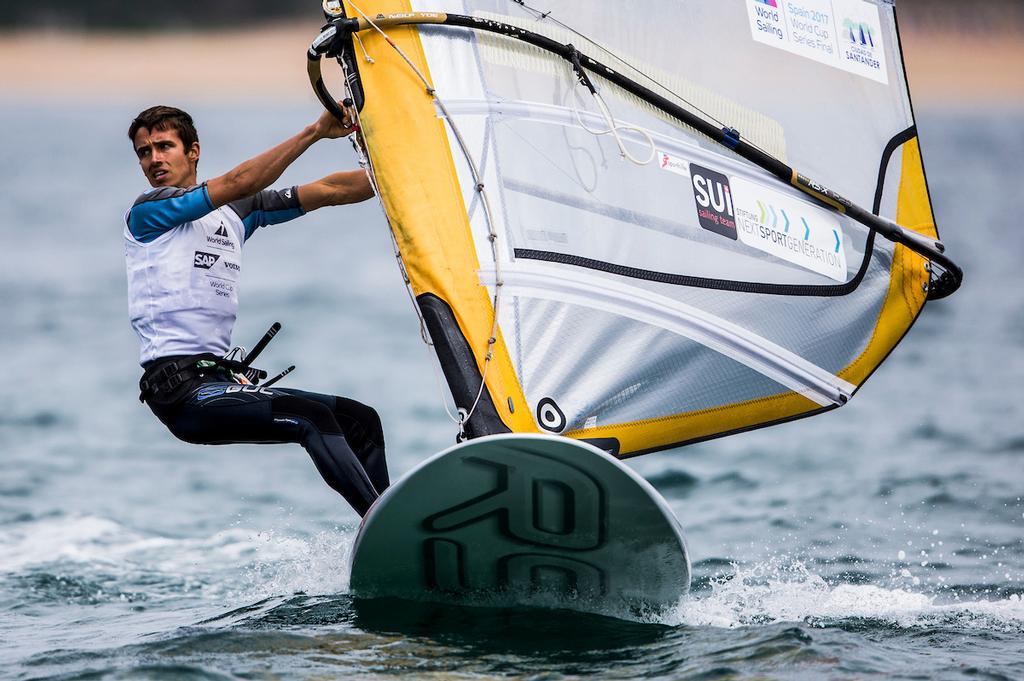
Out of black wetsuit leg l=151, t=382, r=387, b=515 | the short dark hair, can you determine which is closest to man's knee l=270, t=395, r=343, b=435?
black wetsuit leg l=151, t=382, r=387, b=515

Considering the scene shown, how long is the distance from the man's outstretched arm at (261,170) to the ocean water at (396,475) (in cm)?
162

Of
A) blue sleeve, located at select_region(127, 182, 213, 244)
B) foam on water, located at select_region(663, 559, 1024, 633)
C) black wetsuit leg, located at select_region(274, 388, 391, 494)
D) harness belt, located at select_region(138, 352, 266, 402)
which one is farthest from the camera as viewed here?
black wetsuit leg, located at select_region(274, 388, 391, 494)

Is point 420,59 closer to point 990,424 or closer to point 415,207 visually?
point 415,207

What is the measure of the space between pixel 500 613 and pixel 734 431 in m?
1.26

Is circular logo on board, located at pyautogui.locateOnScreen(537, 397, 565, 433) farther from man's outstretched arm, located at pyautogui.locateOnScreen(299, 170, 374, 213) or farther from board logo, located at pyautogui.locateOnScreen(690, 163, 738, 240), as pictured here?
man's outstretched arm, located at pyautogui.locateOnScreen(299, 170, 374, 213)

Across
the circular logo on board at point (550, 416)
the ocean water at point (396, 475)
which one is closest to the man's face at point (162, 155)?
the circular logo on board at point (550, 416)

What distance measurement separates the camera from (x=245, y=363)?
5.21 metres

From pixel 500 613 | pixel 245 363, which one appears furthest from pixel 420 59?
pixel 500 613

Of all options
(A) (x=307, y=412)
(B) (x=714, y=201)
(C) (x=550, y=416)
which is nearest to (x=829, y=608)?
(C) (x=550, y=416)

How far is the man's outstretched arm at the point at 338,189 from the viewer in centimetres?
529

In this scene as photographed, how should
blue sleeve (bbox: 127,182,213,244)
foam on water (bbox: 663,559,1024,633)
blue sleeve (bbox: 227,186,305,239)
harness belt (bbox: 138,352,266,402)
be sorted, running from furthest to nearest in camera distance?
blue sleeve (bbox: 227,186,305,239), foam on water (bbox: 663,559,1024,633), harness belt (bbox: 138,352,266,402), blue sleeve (bbox: 127,182,213,244)

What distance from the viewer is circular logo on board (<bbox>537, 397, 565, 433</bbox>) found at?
490 cm

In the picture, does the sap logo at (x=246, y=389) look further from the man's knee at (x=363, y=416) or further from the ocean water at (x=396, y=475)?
the ocean water at (x=396, y=475)

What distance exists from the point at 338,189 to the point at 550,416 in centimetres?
129
